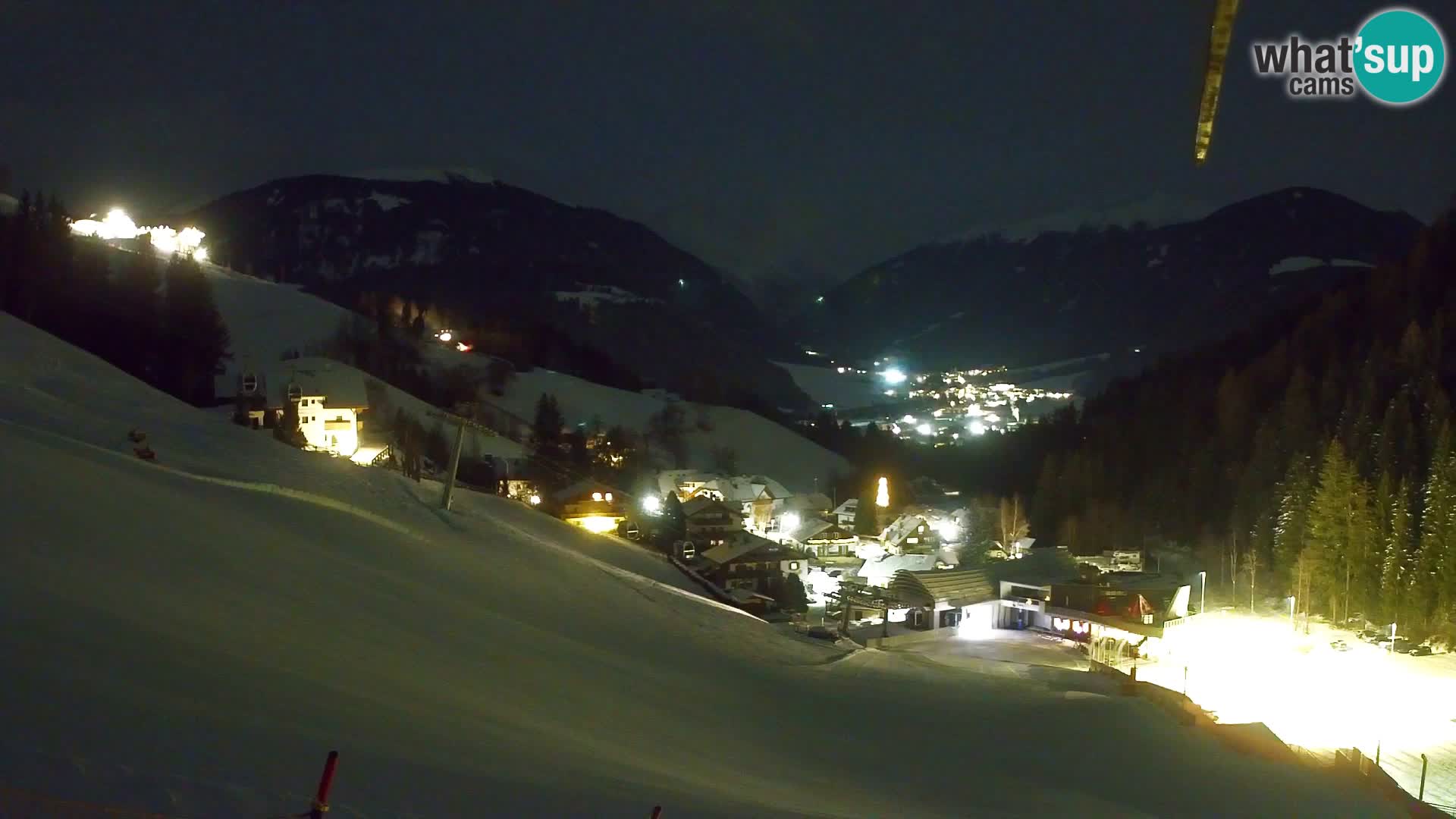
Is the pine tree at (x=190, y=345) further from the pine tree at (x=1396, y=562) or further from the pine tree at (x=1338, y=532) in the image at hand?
the pine tree at (x=1396, y=562)

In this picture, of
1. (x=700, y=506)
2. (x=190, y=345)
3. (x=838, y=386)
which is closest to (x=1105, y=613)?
(x=700, y=506)

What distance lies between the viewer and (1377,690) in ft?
72.6

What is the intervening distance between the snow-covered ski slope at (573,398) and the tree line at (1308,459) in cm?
2160

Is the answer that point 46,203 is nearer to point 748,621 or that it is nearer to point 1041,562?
point 748,621

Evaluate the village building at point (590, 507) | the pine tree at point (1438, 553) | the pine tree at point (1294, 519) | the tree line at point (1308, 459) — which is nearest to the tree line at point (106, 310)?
the village building at point (590, 507)

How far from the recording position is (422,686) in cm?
795

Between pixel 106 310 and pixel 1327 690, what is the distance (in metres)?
52.7

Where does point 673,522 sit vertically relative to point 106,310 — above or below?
below

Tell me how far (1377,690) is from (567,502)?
30.0 m

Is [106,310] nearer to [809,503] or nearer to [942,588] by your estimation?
[809,503]

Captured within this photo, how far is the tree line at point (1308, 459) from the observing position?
28.8 metres

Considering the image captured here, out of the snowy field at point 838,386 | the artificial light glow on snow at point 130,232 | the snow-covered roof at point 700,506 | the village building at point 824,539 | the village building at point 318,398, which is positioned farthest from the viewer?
the snowy field at point 838,386

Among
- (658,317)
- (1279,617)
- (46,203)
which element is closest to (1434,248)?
(1279,617)

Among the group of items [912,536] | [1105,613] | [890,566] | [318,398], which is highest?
[318,398]
